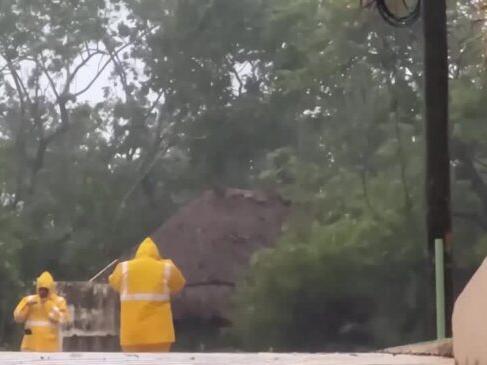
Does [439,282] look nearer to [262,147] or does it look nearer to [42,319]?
[42,319]

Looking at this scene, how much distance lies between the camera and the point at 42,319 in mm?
12391

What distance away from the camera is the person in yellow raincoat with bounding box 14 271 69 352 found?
1232 centimetres

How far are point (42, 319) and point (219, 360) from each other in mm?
6760

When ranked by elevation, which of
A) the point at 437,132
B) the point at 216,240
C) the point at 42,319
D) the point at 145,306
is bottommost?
the point at 42,319

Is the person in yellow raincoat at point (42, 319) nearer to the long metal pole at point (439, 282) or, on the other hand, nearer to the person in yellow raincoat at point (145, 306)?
the person in yellow raincoat at point (145, 306)

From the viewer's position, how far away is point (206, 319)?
25.8 m

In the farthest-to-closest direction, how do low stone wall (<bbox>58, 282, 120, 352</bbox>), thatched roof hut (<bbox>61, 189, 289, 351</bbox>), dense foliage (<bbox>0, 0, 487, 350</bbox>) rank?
thatched roof hut (<bbox>61, 189, 289, 351</bbox>) < dense foliage (<bbox>0, 0, 487, 350</bbox>) < low stone wall (<bbox>58, 282, 120, 352</bbox>)

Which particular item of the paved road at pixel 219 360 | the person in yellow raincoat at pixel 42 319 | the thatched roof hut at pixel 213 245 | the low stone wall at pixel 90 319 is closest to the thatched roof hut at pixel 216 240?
the thatched roof hut at pixel 213 245

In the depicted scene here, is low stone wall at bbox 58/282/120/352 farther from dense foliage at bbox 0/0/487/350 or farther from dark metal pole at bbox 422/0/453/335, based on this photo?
dark metal pole at bbox 422/0/453/335

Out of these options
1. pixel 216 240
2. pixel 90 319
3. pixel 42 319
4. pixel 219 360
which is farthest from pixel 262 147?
pixel 219 360

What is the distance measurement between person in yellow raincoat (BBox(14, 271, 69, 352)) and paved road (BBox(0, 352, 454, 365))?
6028 mm

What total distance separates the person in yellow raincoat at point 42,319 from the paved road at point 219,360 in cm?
603

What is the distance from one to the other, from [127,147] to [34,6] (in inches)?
212

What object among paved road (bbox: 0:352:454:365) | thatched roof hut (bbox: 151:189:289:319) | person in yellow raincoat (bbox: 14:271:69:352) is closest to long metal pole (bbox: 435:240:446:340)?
paved road (bbox: 0:352:454:365)
